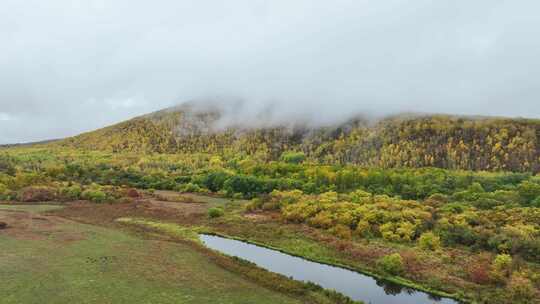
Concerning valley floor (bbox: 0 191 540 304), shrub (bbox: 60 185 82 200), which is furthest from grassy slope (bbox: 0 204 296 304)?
shrub (bbox: 60 185 82 200)

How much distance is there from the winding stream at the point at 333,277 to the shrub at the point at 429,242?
1239 cm

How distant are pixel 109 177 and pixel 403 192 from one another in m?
89.7

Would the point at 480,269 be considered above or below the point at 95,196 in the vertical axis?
below

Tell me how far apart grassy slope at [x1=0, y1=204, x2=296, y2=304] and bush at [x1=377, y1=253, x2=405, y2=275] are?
14.6m

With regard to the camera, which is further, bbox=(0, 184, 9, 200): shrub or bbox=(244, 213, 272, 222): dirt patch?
bbox=(0, 184, 9, 200): shrub

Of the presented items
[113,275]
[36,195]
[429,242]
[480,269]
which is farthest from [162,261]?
[36,195]

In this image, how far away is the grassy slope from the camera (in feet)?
101

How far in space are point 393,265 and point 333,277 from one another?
6845 mm

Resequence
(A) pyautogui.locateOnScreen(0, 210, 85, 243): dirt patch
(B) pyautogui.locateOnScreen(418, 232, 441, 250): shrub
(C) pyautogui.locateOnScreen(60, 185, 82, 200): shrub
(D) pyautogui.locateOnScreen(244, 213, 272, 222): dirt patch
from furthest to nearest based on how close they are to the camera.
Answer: (C) pyautogui.locateOnScreen(60, 185, 82, 200): shrub → (D) pyautogui.locateOnScreen(244, 213, 272, 222): dirt patch → (A) pyautogui.locateOnScreen(0, 210, 85, 243): dirt patch → (B) pyautogui.locateOnScreen(418, 232, 441, 250): shrub

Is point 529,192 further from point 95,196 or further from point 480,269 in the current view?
point 95,196

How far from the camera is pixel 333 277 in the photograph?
4091 centimetres

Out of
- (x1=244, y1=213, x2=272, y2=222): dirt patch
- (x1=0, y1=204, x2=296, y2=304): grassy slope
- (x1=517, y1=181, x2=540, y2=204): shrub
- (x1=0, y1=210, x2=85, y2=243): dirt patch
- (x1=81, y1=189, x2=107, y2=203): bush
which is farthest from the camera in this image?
(x1=81, y1=189, x2=107, y2=203): bush

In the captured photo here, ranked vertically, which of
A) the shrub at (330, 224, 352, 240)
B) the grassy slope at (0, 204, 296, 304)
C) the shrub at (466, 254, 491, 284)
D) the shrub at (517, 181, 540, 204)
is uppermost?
the grassy slope at (0, 204, 296, 304)

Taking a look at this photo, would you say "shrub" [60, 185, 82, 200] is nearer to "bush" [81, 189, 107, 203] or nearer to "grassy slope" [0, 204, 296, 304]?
"bush" [81, 189, 107, 203]
